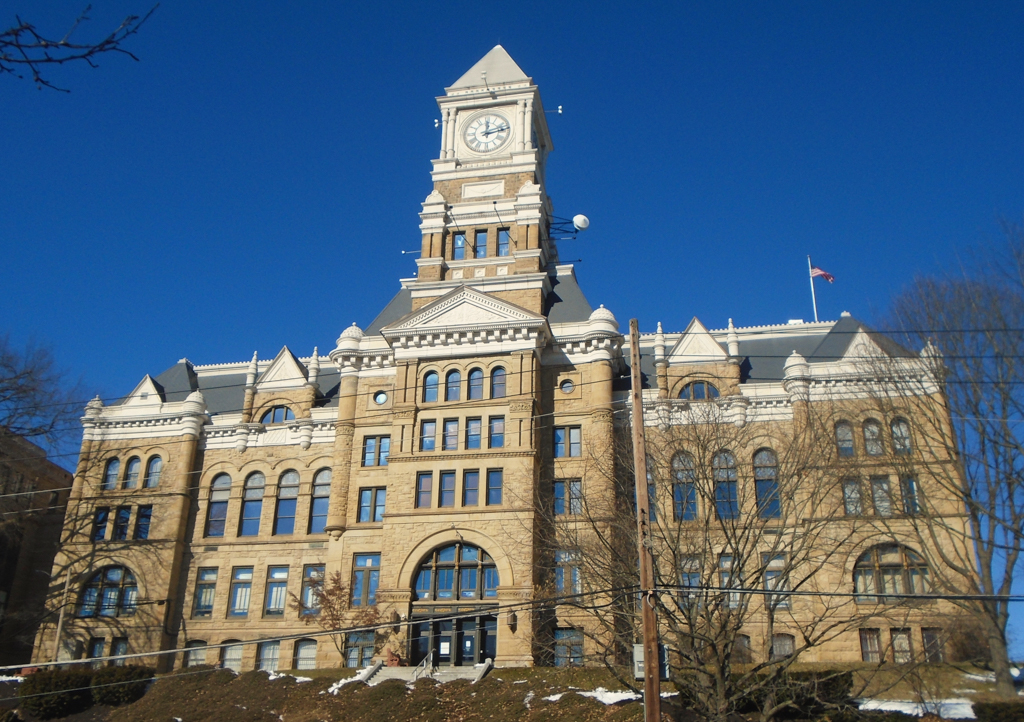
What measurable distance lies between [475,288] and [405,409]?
7085 millimetres

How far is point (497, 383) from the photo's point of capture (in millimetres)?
40188

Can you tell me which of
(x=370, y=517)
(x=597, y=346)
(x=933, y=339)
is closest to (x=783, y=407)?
(x=597, y=346)

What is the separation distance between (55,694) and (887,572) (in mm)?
29408

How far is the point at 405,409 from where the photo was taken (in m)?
39.9

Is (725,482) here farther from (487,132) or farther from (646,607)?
(487,132)

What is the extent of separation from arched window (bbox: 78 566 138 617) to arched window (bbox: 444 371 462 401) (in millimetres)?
16438

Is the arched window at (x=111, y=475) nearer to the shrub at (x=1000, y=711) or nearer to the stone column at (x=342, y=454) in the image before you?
the stone column at (x=342, y=454)

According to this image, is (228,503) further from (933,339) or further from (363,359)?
(933,339)

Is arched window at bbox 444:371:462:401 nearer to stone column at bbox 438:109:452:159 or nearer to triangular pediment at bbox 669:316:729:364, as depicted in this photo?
triangular pediment at bbox 669:316:729:364

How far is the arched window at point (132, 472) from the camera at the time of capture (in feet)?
148

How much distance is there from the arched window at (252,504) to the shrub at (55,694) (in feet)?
36.8

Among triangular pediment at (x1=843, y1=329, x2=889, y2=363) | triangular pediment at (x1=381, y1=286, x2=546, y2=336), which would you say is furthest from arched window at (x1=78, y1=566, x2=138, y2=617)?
triangular pediment at (x1=843, y1=329, x2=889, y2=363)

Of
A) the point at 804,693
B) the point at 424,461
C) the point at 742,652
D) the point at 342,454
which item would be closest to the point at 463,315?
the point at 424,461

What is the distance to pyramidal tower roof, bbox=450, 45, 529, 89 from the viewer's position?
51625 millimetres
